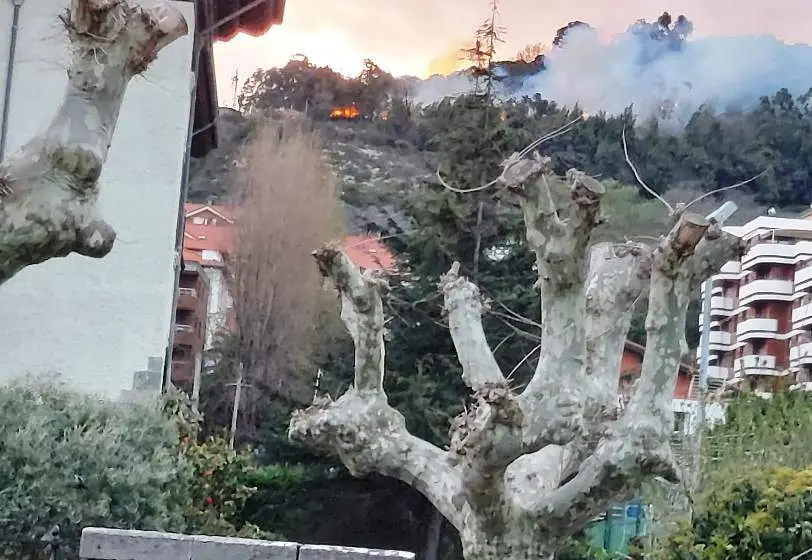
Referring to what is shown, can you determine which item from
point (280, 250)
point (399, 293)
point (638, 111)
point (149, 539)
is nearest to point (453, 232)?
point (399, 293)

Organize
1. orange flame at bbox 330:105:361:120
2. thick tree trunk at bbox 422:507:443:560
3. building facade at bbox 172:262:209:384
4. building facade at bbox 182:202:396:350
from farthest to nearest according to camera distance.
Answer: orange flame at bbox 330:105:361:120 < building facade at bbox 182:202:396:350 < building facade at bbox 172:262:209:384 < thick tree trunk at bbox 422:507:443:560

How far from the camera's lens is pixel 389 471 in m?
6.15

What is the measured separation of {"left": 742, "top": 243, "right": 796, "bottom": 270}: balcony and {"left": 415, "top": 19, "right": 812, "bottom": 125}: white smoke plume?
2618mm

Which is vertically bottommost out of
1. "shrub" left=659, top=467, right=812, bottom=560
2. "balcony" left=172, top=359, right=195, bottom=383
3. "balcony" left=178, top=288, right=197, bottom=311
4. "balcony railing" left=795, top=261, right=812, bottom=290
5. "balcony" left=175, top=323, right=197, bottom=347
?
"shrub" left=659, top=467, right=812, bottom=560

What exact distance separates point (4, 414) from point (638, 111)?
40.2 ft

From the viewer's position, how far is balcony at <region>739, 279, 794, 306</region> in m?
14.9

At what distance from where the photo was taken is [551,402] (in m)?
5.39

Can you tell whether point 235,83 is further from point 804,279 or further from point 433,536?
point 804,279

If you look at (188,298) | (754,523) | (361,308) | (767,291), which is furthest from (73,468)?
(767,291)

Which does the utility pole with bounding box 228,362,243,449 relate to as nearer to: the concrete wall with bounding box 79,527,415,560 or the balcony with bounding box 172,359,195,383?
the balcony with bounding box 172,359,195,383

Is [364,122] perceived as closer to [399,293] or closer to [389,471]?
[399,293]

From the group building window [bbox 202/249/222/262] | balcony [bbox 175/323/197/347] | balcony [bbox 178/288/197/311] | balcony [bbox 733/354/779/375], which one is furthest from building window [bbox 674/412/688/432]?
building window [bbox 202/249/222/262]

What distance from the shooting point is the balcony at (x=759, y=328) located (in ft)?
48.8

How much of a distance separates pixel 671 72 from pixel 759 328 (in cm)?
527
